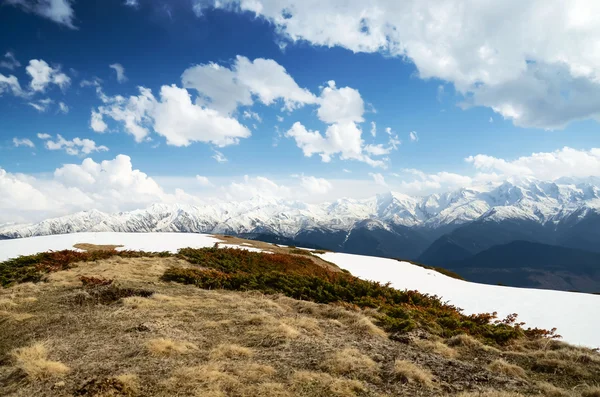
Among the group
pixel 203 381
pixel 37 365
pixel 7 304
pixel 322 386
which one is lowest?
pixel 7 304

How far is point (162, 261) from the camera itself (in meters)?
23.6

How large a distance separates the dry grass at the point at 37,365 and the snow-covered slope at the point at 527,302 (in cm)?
1690

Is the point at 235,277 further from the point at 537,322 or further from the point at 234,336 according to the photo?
the point at 537,322

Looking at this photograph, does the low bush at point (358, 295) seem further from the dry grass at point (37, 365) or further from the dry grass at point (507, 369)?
the dry grass at point (37, 365)

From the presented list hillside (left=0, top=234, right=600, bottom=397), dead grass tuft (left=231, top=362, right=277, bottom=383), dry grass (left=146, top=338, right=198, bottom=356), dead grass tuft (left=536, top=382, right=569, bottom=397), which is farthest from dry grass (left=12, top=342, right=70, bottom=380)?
dead grass tuft (left=536, top=382, right=569, bottom=397)

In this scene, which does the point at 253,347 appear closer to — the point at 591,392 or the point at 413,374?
the point at 413,374

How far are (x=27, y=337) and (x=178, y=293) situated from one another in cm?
681

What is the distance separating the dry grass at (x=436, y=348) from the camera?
31.2 ft

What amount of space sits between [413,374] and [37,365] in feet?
28.2

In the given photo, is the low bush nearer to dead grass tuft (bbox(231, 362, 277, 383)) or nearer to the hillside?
the hillside

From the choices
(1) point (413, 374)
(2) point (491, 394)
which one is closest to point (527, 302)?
(2) point (491, 394)

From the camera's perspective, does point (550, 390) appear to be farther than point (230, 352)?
No

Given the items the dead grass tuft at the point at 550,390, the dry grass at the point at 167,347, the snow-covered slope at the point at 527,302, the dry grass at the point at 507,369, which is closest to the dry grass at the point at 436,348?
the dry grass at the point at 507,369

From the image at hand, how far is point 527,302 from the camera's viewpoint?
18.4m
